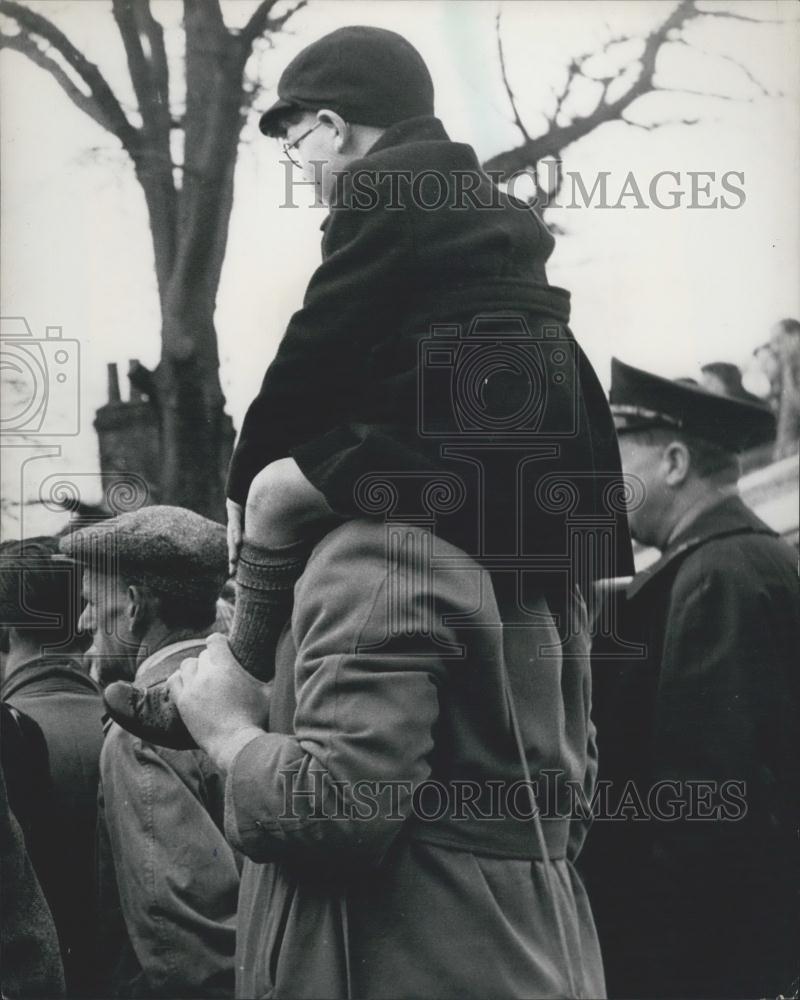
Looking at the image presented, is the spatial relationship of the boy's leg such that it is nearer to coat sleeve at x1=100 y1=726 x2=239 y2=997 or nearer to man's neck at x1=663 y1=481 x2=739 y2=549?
coat sleeve at x1=100 y1=726 x2=239 y2=997

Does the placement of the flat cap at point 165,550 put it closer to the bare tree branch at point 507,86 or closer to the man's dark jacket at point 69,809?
the man's dark jacket at point 69,809

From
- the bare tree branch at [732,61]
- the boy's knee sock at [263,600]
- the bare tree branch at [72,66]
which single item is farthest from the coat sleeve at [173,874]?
the bare tree branch at [732,61]

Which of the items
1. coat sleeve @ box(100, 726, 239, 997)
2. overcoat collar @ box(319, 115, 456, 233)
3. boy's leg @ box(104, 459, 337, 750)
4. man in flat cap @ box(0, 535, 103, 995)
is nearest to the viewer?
boy's leg @ box(104, 459, 337, 750)

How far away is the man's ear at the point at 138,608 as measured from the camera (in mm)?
3633

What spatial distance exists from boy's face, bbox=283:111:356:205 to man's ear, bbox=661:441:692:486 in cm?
147

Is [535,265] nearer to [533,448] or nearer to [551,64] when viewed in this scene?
[533,448]

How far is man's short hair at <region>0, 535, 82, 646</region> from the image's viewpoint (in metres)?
3.96

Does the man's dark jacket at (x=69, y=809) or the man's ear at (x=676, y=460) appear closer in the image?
the man's dark jacket at (x=69, y=809)

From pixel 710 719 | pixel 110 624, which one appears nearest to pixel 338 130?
pixel 110 624

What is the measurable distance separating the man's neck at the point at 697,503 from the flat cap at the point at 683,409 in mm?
104

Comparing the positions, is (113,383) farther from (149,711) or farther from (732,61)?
(732,61)

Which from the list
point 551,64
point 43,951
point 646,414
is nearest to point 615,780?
point 646,414

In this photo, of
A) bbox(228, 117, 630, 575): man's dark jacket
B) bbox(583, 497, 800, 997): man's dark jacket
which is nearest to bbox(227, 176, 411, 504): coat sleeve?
bbox(228, 117, 630, 575): man's dark jacket

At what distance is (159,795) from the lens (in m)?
3.42
